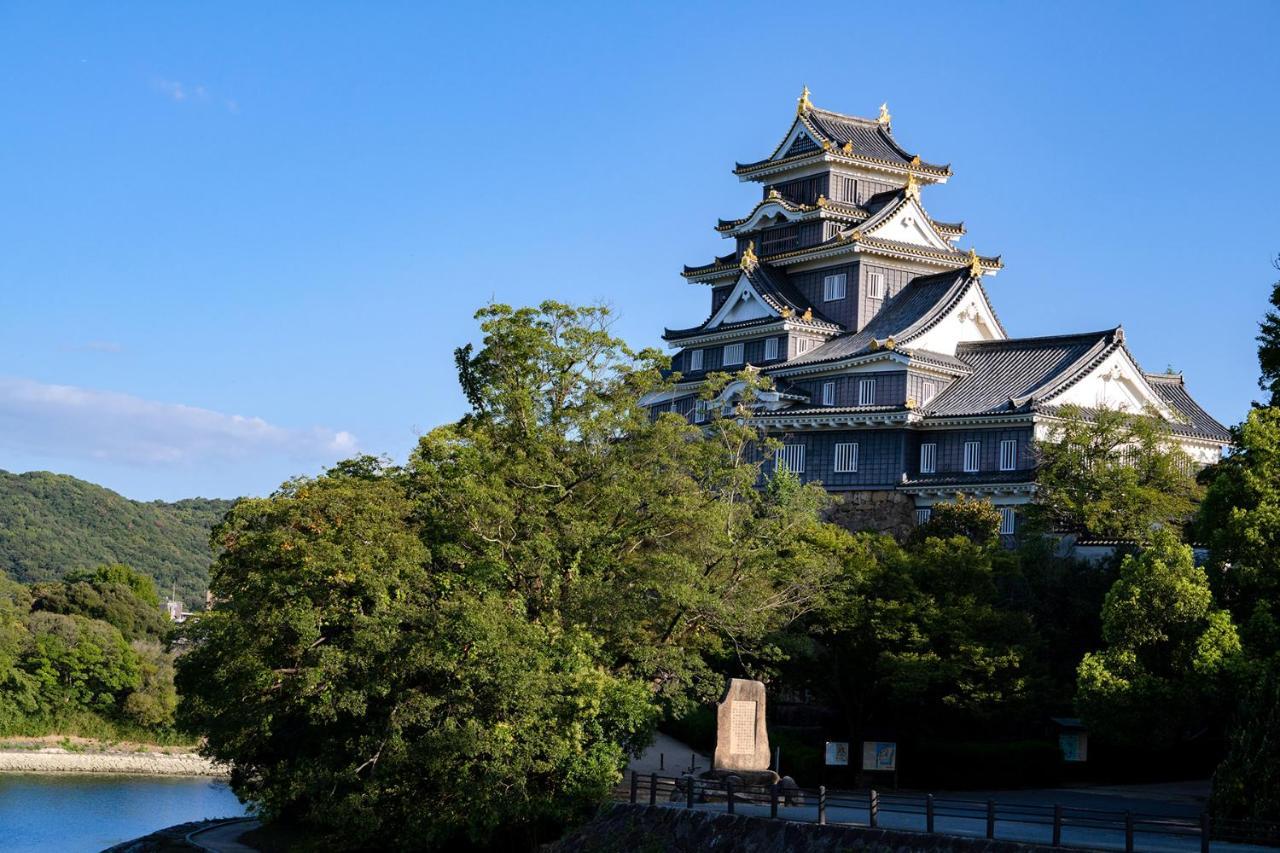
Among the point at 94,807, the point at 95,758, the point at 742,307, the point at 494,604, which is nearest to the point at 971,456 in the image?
the point at 742,307

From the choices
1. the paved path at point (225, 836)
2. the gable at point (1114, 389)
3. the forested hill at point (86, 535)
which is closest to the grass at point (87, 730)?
the paved path at point (225, 836)

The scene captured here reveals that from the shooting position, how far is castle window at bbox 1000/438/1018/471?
46031mm

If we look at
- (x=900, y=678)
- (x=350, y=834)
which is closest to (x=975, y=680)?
(x=900, y=678)

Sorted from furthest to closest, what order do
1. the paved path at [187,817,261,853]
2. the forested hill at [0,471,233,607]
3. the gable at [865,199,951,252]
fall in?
1. the forested hill at [0,471,233,607]
2. the gable at [865,199,951,252]
3. the paved path at [187,817,261,853]

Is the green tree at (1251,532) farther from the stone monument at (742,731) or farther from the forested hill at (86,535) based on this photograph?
the forested hill at (86,535)

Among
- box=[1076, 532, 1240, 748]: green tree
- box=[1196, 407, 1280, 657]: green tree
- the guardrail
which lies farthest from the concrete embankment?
box=[1196, 407, 1280, 657]: green tree

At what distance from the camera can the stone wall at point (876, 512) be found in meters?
47.3

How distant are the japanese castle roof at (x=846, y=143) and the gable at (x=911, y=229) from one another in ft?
8.48

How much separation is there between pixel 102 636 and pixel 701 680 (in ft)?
159

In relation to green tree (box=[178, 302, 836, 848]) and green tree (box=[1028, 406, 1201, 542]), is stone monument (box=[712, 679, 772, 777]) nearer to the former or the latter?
green tree (box=[178, 302, 836, 848])

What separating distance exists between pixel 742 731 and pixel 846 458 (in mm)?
20876

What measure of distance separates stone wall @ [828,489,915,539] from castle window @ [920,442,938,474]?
111 cm

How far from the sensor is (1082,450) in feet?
145

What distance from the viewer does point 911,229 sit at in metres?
53.2
